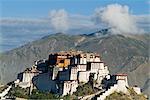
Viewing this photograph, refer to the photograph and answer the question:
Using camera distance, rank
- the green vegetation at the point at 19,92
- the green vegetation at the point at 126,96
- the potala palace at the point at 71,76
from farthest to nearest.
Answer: the green vegetation at the point at 19,92 < the potala palace at the point at 71,76 < the green vegetation at the point at 126,96

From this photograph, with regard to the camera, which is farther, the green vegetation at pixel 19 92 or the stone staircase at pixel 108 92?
the green vegetation at pixel 19 92

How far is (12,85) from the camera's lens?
6712 cm

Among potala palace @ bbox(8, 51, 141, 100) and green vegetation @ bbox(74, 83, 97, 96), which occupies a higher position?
potala palace @ bbox(8, 51, 141, 100)

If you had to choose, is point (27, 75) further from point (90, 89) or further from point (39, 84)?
point (90, 89)

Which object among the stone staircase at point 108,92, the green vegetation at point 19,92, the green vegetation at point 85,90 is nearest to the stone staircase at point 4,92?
the green vegetation at point 19,92

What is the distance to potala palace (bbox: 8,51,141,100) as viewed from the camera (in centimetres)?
6019

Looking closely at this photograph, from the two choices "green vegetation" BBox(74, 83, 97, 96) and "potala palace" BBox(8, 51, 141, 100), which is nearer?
"green vegetation" BBox(74, 83, 97, 96)

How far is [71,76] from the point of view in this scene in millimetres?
62125

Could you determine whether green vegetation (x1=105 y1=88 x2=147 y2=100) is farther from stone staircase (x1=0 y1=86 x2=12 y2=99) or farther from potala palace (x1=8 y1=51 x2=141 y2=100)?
stone staircase (x1=0 y1=86 x2=12 y2=99)

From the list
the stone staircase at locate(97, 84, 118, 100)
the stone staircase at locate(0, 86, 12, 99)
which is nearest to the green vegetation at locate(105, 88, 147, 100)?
the stone staircase at locate(97, 84, 118, 100)

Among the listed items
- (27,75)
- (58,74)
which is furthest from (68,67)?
(27,75)

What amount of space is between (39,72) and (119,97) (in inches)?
443

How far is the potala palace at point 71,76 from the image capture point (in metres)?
60.2

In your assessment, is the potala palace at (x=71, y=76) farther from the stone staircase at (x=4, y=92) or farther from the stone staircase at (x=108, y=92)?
the stone staircase at (x=4, y=92)
